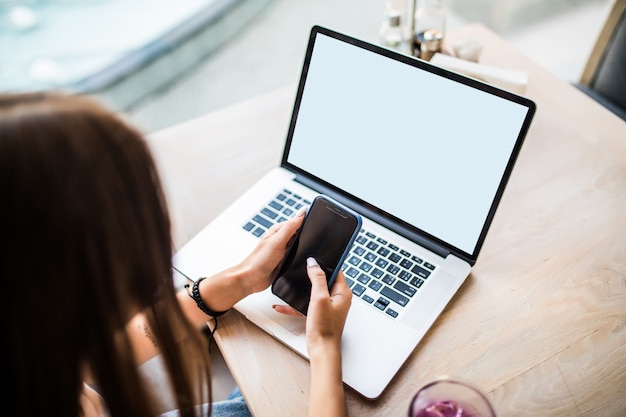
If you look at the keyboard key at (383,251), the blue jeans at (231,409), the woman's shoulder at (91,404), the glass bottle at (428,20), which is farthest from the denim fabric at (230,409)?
the glass bottle at (428,20)

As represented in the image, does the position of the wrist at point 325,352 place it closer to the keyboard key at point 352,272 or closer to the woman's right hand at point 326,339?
the woman's right hand at point 326,339

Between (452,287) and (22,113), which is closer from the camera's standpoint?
(22,113)

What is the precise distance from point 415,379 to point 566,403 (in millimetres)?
186

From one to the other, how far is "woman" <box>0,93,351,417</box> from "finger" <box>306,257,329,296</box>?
0.14 m

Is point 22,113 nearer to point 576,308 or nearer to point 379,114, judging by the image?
point 379,114

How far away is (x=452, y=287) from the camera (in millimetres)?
730

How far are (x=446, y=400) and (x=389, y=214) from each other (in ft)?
1.11

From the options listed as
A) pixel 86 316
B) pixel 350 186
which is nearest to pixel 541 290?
pixel 350 186

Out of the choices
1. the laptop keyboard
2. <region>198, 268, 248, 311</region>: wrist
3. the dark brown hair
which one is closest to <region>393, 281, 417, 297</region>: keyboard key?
the laptop keyboard

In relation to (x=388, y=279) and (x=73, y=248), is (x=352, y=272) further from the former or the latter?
(x=73, y=248)

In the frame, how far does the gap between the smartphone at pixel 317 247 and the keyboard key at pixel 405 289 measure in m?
0.10

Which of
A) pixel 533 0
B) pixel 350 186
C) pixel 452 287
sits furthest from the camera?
pixel 533 0

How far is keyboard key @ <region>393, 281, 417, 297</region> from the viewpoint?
72 cm

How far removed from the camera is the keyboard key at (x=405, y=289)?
719mm
